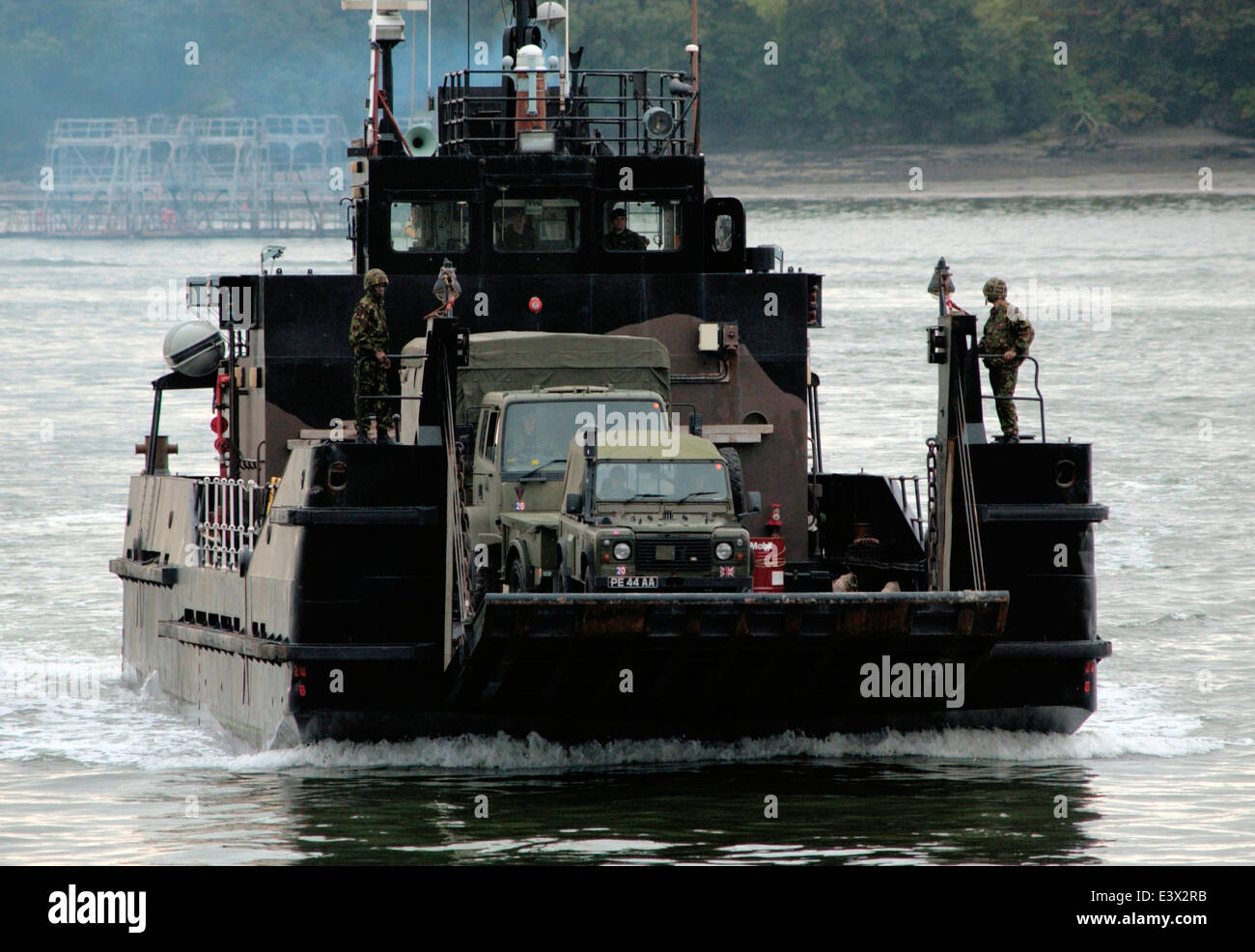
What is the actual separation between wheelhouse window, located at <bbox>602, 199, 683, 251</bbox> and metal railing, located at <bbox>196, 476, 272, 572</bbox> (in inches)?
160

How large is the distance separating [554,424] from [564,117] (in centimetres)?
465

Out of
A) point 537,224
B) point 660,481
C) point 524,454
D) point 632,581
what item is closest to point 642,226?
point 537,224

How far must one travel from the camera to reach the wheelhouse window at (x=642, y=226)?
71.3ft

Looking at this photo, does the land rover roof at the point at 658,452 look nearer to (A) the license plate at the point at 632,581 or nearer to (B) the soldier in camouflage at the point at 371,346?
(A) the license plate at the point at 632,581

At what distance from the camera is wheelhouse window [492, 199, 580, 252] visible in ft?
71.0

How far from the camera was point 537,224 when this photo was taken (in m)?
21.7

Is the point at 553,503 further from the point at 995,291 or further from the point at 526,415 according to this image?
the point at 995,291

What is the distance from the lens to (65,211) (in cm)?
16600

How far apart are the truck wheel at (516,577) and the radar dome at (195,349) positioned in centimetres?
669

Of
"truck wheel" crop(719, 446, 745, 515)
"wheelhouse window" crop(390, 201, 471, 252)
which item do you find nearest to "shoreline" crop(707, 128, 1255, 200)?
"wheelhouse window" crop(390, 201, 471, 252)
